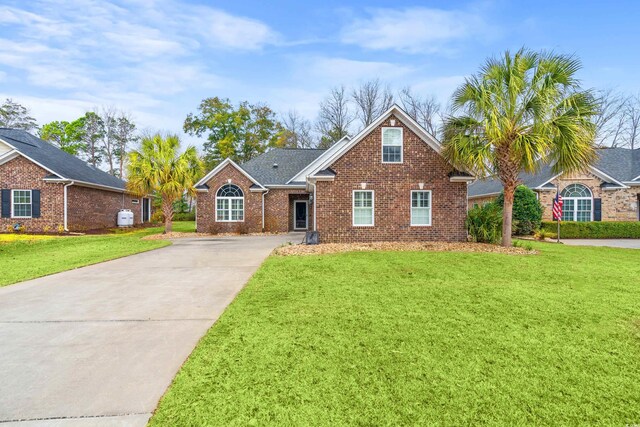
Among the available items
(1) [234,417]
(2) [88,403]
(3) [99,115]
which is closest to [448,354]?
(1) [234,417]

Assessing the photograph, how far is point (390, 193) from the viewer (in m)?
13.1

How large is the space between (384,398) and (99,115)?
164 ft

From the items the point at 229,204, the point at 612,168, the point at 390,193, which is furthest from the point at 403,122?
the point at 612,168

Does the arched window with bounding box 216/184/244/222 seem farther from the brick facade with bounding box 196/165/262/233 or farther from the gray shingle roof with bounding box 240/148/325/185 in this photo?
the gray shingle roof with bounding box 240/148/325/185

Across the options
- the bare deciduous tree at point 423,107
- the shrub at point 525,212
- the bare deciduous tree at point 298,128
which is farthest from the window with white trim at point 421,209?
the bare deciduous tree at point 298,128

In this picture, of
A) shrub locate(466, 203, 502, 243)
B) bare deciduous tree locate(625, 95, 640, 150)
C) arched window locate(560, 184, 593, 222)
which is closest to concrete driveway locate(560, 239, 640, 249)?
arched window locate(560, 184, 593, 222)

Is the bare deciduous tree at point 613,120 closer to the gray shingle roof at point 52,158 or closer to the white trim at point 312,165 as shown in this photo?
the white trim at point 312,165

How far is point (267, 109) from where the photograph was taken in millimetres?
38875

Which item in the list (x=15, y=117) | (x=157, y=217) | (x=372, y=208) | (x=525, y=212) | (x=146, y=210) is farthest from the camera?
(x=15, y=117)

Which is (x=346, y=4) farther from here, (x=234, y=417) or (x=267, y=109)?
(x=267, y=109)

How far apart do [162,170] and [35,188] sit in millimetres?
7333

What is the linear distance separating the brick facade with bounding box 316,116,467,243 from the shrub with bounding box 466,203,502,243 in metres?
0.57

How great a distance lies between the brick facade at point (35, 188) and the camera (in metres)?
18.0

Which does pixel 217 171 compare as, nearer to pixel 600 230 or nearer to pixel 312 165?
pixel 312 165
